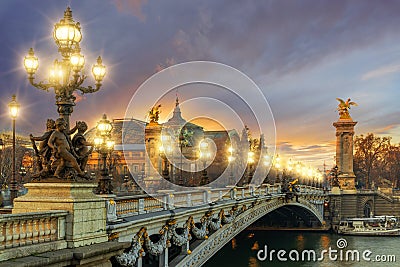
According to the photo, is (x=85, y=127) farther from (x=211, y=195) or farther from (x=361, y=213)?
(x=361, y=213)

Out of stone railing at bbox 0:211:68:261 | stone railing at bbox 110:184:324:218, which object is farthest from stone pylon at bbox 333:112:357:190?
stone railing at bbox 0:211:68:261

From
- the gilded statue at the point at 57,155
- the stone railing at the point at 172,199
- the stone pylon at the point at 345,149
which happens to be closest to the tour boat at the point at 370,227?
the stone pylon at the point at 345,149

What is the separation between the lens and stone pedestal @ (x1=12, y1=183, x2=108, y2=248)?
1254 centimetres

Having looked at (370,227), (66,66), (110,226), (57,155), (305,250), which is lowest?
(305,250)

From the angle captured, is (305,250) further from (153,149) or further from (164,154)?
(164,154)

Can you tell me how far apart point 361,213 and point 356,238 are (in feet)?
52.8

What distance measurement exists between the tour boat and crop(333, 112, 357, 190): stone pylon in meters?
11.5

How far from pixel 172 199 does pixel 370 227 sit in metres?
48.1

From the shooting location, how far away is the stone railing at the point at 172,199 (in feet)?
59.2

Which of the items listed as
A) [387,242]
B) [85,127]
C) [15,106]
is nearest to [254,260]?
[387,242]

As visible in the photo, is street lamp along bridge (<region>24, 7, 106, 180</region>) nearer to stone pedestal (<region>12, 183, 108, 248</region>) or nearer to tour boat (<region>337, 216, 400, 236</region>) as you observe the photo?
stone pedestal (<region>12, 183, 108, 248</region>)

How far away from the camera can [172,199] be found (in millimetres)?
22547

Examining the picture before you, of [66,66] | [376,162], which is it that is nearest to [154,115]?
[66,66]

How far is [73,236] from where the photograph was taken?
12.5 metres
